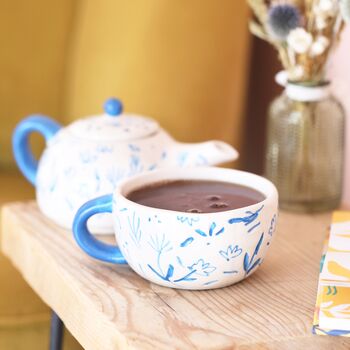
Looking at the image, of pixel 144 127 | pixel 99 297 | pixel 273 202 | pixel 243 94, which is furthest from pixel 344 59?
pixel 99 297

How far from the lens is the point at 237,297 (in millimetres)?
732

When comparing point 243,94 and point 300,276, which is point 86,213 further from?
point 243,94

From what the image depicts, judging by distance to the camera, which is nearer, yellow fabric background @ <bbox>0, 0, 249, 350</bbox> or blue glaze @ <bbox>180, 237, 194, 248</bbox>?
blue glaze @ <bbox>180, 237, 194, 248</bbox>

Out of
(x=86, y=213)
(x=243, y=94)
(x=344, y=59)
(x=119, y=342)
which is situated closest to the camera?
(x=119, y=342)

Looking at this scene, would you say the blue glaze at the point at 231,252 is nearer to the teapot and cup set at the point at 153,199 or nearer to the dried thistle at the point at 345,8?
the teapot and cup set at the point at 153,199

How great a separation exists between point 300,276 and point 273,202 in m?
0.10

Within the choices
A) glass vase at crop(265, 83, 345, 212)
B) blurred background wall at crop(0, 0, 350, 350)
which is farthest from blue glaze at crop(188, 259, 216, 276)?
blurred background wall at crop(0, 0, 350, 350)

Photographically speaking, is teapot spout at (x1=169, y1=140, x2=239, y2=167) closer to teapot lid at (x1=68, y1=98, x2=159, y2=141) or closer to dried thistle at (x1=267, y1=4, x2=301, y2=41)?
teapot lid at (x1=68, y1=98, x2=159, y2=141)

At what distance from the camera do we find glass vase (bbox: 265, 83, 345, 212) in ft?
3.20

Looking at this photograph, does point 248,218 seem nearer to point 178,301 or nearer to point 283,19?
point 178,301

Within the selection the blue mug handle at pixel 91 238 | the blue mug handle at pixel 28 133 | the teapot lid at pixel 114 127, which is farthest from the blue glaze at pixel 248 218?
the blue mug handle at pixel 28 133

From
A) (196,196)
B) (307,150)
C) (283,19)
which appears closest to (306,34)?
(283,19)

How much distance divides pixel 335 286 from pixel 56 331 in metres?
0.39

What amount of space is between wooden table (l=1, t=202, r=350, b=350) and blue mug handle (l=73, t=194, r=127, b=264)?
0.02 metres
